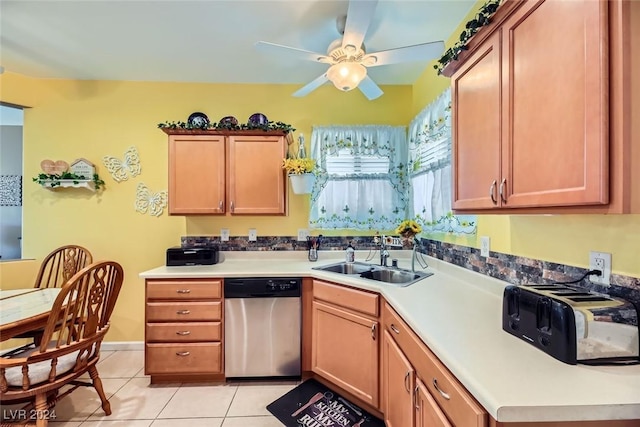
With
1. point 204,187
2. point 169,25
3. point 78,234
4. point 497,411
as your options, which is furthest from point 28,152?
→ point 497,411

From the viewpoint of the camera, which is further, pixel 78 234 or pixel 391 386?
pixel 78 234

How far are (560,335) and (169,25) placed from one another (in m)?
2.76

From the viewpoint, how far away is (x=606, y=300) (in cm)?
86

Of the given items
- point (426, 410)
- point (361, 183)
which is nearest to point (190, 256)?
point (361, 183)

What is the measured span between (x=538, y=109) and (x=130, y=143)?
3.29 m

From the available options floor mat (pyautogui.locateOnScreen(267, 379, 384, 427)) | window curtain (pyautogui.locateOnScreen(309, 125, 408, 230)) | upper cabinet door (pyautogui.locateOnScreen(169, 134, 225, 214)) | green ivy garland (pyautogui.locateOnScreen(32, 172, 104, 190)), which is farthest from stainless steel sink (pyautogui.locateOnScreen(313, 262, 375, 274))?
green ivy garland (pyautogui.locateOnScreen(32, 172, 104, 190))

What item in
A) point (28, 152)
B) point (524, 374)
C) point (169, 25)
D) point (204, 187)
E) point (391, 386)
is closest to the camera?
point (524, 374)

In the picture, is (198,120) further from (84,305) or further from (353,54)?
(84,305)

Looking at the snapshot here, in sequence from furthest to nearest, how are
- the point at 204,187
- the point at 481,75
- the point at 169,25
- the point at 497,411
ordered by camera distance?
the point at 204,187 → the point at 169,25 → the point at 481,75 → the point at 497,411

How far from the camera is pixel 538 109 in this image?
3.10ft

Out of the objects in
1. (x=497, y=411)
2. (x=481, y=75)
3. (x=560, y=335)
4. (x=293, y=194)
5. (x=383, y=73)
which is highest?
(x=383, y=73)

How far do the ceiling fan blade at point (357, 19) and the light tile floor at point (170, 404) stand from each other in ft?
7.99

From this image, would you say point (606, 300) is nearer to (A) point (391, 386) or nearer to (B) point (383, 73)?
(A) point (391, 386)

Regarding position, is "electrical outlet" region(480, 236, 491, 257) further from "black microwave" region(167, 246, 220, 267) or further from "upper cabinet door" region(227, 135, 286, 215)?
"black microwave" region(167, 246, 220, 267)
